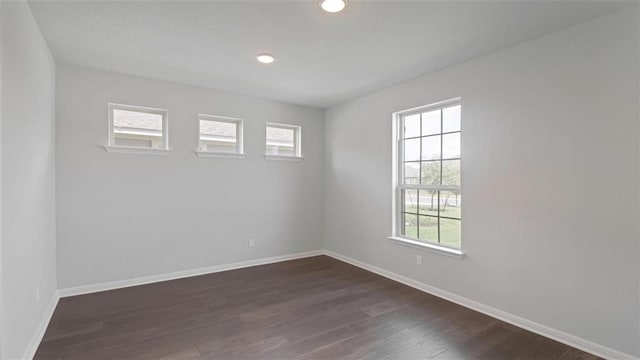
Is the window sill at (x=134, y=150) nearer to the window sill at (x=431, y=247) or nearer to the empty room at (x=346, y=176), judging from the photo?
A: the empty room at (x=346, y=176)

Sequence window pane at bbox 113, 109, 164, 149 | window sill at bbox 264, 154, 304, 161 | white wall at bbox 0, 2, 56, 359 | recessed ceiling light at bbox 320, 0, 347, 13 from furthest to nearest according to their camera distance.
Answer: window sill at bbox 264, 154, 304, 161 < window pane at bbox 113, 109, 164, 149 < recessed ceiling light at bbox 320, 0, 347, 13 < white wall at bbox 0, 2, 56, 359

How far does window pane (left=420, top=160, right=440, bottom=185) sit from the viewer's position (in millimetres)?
3658

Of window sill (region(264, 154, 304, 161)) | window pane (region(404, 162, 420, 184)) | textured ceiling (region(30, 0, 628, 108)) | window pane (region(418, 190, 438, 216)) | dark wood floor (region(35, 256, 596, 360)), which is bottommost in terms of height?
dark wood floor (region(35, 256, 596, 360))

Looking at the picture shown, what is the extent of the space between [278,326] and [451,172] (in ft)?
8.06

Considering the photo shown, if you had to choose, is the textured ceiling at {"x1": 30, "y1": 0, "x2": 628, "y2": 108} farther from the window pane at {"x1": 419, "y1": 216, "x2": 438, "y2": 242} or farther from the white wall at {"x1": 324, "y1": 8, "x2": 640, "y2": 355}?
the window pane at {"x1": 419, "y1": 216, "x2": 438, "y2": 242}

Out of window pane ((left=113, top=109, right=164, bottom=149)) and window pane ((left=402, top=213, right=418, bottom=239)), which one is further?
window pane ((left=402, top=213, right=418, bottom=239))

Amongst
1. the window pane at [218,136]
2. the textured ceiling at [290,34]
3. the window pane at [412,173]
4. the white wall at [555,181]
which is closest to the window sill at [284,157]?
the window pane at [218,136]

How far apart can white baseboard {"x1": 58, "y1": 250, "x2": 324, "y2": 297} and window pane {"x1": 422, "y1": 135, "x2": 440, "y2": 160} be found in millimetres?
2665

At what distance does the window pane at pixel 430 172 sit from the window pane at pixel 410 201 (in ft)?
0.75

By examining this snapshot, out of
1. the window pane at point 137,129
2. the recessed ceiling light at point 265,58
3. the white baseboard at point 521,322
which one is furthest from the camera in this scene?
the window pane at point 137,129

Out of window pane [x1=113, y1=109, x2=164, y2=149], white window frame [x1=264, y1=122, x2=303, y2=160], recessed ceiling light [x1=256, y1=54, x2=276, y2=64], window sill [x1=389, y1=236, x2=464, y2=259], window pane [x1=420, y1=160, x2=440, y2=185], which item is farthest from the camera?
white window frame [x1=264, y1=122, x2=303, y2=160]

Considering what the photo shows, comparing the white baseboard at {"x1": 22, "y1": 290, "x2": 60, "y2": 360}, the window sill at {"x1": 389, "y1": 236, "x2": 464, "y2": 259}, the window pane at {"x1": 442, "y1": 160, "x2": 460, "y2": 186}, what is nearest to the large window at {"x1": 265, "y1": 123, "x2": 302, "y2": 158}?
the window sill at {"x1": 389, "y1": 236, "x2": 464, "y2": 259}

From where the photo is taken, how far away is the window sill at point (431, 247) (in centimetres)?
331

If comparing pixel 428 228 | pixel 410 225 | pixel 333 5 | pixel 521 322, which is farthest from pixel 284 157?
pixel 521 322
